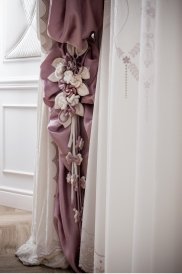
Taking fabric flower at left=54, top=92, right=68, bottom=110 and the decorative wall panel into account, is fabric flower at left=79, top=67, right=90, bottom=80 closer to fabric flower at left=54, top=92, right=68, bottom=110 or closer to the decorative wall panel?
fabric flower at left=54, top=92, right=68, bottom=110

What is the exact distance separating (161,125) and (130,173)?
189 millimetres

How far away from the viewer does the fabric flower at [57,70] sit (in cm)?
108

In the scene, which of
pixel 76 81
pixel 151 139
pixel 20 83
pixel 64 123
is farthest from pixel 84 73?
pixel 20 83

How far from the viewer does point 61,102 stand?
3.54 ft

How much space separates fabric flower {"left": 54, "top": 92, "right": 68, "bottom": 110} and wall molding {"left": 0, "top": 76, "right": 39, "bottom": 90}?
2.43 ft

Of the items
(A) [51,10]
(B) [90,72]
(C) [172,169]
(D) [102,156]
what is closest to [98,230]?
(D) [102,156]

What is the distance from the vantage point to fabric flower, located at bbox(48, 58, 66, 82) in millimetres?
1085

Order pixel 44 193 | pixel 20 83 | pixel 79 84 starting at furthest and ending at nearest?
pixel 20 83
pixel 44 193
pixel 79 84

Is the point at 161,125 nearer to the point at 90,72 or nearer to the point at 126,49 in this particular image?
the point at 126,49

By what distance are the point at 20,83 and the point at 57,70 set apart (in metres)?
0.82

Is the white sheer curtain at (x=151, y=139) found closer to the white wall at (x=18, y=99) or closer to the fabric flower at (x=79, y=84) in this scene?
the fabric flower at (x=79, y=84)

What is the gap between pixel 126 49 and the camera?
2.68 ft

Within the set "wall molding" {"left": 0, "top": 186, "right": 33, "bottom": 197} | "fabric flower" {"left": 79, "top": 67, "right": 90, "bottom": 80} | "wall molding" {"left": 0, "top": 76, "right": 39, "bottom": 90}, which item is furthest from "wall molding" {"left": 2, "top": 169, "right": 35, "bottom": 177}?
"fabric flower" {"left": 79, "top": 67, "right": 90, "bottom": 80}

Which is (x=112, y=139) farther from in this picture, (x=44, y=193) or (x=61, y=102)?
(x=44, y=193)
